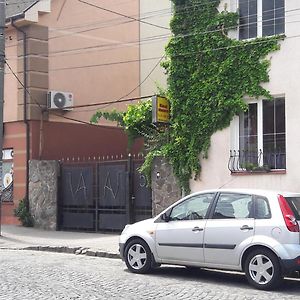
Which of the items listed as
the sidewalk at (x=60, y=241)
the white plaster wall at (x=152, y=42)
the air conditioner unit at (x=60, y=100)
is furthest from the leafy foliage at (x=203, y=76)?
the white plaster wall at (x=152, y=42)

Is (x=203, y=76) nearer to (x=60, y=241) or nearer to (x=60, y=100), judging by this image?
(x=60, y=241)

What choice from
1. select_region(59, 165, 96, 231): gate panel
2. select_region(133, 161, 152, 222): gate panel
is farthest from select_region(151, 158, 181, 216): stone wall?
select_region(59, 165, 96, 231): gate panel

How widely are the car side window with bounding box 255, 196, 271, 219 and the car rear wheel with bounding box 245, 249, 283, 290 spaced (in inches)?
20.6

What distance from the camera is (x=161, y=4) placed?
23625mm

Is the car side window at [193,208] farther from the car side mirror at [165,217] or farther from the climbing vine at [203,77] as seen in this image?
the climbing vine at [203,77]

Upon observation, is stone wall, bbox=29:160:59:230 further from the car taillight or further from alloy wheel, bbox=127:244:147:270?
the car taillight

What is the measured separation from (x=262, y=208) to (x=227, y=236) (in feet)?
2.29

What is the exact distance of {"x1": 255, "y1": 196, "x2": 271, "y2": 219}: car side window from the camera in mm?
8969

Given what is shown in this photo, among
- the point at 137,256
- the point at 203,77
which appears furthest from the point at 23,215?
the point at 137,256

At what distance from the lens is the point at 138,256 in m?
10.3

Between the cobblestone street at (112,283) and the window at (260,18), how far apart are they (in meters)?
6.35

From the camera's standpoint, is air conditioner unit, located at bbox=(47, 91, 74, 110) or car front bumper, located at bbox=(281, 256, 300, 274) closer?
car front bumper, located at bbox=(281, 256, 300, 274)

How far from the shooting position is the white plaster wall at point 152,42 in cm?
2327

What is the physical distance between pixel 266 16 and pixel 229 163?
3653 millimetres
